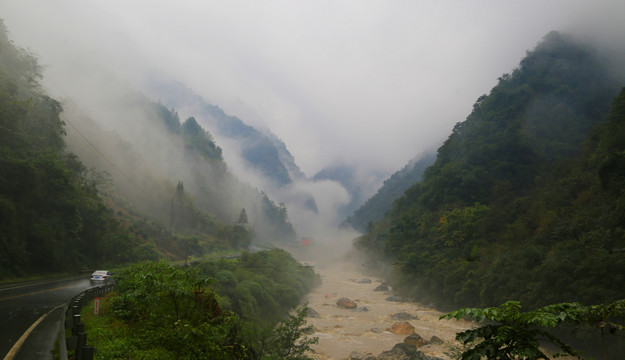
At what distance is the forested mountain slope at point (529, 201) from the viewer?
3167 centimetres

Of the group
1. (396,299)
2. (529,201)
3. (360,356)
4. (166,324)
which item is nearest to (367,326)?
(360,356)

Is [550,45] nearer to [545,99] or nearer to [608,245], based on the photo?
[545,99]

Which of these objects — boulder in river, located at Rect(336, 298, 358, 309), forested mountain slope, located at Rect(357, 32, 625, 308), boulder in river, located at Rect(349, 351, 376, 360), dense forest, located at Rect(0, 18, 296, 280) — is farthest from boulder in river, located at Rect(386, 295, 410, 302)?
dense forest, located at Rect(0, 18, 296, 280)

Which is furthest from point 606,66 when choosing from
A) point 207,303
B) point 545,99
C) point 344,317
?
point 207,303

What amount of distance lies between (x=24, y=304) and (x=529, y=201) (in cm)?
5455

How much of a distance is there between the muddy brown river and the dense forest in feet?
90.9

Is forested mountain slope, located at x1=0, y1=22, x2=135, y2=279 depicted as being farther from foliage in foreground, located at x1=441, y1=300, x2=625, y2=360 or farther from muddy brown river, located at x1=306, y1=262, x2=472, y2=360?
foliage in foreground, located at x1=441, y1=300, x2=625, y2=360

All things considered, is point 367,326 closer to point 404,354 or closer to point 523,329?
point 404,354

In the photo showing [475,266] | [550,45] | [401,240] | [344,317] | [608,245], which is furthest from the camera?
[550,45]

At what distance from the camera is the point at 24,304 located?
19453mm

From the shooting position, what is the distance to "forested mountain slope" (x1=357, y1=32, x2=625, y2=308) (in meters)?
31.7

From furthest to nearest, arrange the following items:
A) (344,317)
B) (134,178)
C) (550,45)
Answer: (134,178), (550,45), (344,317)

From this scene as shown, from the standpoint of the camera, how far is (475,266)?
4706 centimetres

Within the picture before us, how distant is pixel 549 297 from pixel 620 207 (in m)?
10.1
